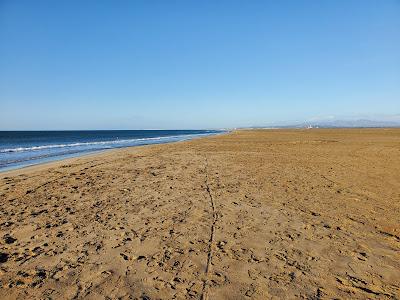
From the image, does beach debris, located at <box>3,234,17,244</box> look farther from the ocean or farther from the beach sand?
the ocean

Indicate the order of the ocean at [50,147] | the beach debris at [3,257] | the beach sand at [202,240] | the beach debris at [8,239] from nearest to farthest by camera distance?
the beach sand at [202,240] → the beach debris at [3,257] → the beach debris at [8,239] → the ocean at [50,147]

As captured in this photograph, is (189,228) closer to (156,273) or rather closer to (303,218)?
(156,273)

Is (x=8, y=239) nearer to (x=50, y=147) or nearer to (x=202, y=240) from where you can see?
(x=202, y=240)

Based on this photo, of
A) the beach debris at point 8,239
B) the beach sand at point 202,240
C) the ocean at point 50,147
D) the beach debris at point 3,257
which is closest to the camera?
the beach sand at point 202,240

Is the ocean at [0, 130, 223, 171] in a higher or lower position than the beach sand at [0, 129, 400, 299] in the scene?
lower

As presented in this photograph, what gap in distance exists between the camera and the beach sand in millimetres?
3916

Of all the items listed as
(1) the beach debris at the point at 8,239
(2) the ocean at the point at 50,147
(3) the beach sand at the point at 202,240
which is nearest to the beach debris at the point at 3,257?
(3) the beach sand at the point at 202,240

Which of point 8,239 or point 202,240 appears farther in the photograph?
point 8,239

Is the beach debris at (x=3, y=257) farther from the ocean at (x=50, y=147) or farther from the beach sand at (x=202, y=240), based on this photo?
the ocean at (x=50, y=147)

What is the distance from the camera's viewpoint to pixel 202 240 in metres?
5.38

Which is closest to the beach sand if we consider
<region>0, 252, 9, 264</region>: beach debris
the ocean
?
<region>0, 252, 9, 264</region>: beach debris

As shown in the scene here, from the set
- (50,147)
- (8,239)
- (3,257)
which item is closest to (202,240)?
(3,257)

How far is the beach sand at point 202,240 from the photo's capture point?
3916mm

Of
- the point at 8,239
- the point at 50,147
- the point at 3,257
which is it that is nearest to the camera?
the point at 3,257
